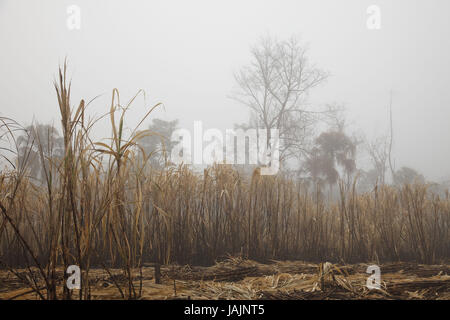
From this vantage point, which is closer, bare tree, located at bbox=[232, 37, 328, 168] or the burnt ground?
the burnt ground

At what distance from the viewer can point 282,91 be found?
168 inches

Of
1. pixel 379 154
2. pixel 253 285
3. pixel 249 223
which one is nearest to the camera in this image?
pixel 253 285

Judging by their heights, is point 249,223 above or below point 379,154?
below

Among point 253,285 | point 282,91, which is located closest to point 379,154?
point 282,91

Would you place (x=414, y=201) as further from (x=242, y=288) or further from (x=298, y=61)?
(x=298, y=61)

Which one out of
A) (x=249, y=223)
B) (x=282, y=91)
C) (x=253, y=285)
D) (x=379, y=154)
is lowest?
(x=253, y=285)

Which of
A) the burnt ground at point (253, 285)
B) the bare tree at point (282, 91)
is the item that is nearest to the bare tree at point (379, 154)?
the bare tree at point (282, 91)

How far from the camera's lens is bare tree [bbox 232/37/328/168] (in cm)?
365

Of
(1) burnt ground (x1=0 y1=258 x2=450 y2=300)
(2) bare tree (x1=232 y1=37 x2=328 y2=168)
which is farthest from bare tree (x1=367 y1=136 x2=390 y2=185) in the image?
(1) burnt ground (x1=0 y1=258 x2=450 y2=300)

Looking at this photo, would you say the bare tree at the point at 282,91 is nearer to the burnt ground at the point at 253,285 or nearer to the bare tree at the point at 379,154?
the bare tree at the point at 379,154

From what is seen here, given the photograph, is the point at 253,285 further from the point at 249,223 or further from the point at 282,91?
the point at 282,91

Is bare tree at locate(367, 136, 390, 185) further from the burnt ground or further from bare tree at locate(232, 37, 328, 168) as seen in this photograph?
the burnt ground
